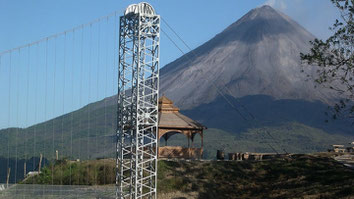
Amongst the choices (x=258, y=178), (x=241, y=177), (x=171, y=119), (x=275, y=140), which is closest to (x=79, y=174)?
Answer: (x=171, y=119)

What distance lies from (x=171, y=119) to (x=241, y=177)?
768 centimetres

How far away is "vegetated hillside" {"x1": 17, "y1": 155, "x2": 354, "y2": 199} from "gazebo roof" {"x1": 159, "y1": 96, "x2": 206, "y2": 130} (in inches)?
138

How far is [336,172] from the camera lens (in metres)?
31.0

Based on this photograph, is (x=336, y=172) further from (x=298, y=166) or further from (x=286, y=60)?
(x=286, y=60)

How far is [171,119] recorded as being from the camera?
129 ft

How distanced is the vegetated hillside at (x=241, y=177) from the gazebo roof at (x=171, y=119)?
11.5 ft

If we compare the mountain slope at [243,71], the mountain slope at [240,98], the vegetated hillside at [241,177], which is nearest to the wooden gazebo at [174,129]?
the vegetated hillside at [241,177]

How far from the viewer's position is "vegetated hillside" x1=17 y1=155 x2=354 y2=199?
95.9 ft

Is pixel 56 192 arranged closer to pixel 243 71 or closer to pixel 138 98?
pixel 138 98

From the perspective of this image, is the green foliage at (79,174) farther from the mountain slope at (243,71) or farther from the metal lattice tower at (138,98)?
the mountain slope at (243,71)

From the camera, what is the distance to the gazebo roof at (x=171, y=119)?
126ft

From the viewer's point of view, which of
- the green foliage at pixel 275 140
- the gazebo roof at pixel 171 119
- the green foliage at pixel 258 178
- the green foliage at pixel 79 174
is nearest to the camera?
the green foliage at pixel 258 178

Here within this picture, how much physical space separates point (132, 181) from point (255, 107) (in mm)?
123520

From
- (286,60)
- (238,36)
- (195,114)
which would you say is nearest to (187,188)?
(195,114)
